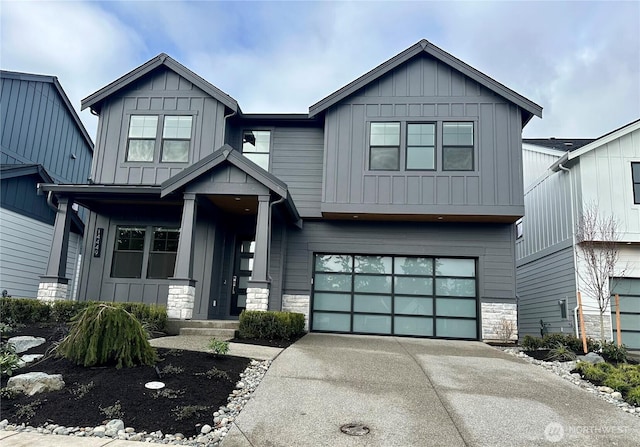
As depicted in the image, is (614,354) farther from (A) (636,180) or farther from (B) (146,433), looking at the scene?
(B) (146,433)

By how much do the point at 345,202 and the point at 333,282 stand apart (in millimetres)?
2228

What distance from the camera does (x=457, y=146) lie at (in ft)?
37.1

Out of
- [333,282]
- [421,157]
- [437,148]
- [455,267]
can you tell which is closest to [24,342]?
[333,282]

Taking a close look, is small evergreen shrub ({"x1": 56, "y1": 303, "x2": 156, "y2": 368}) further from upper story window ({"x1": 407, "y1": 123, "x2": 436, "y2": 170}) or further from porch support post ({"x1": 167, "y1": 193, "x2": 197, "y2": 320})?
upper story window ({"x1": 407, "y1": 123, "x2": 436, "y2": 170})

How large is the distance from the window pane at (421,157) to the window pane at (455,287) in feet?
9.72

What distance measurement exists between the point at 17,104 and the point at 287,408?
13825 millimetres

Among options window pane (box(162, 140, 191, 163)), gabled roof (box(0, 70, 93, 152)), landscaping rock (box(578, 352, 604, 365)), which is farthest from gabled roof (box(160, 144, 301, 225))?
gabled roof (box(0, 70, 93, 152))

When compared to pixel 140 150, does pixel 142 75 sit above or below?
above

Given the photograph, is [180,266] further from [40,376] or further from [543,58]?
[543,58]

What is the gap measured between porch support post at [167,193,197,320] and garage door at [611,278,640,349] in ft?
33.2

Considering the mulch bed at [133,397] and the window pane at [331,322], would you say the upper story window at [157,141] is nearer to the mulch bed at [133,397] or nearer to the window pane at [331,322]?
the window pane at [331,322]

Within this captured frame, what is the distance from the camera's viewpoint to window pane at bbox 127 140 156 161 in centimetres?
1193

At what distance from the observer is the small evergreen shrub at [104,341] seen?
5891 millimetres

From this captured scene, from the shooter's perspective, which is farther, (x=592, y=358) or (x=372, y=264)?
(x=372, y=264)
